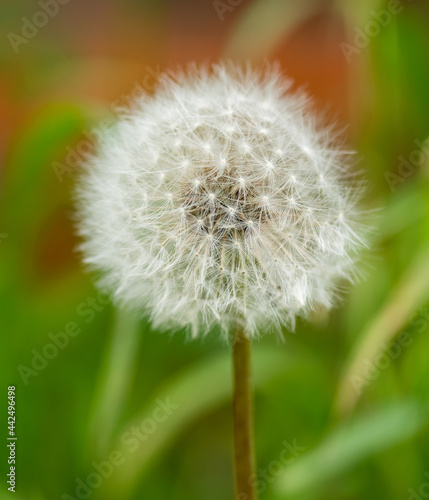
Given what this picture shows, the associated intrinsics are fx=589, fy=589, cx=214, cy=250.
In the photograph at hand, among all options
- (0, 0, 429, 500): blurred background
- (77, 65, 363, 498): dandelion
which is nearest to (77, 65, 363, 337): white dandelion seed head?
(77, 65, 363, 498): dandelion

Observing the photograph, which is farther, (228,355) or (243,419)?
(228,355)

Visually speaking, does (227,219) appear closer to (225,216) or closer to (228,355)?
(225,216)

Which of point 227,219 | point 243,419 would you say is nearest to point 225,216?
point 227,219

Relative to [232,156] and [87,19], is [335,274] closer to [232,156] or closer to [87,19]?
[232,156]

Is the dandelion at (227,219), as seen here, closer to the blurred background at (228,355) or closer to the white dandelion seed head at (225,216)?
the white dandelion seed head at (225,216)

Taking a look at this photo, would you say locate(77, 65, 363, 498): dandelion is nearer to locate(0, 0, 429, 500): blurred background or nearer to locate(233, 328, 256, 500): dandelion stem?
locate(233, 328, 256, 500): dandelion stem

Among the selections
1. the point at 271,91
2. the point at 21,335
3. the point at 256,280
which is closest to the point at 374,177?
the point at 271,91
